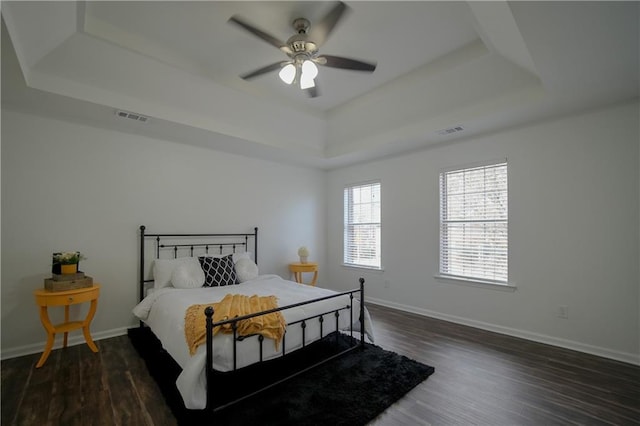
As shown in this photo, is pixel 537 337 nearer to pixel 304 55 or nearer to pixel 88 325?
pixel 304 55

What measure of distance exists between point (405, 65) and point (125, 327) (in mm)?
4463

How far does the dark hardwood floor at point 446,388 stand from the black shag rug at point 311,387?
3.6 inches

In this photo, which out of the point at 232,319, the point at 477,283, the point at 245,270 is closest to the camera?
the point at 232,319

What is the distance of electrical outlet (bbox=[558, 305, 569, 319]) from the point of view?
327cm

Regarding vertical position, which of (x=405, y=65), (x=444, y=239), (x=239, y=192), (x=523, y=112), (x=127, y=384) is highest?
(x=405, y=65)

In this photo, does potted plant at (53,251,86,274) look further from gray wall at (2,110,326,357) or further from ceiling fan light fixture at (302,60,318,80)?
ceiling fan light fixture at (302,60,318,80)

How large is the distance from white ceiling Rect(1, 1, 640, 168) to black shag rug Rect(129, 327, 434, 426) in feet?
8.81

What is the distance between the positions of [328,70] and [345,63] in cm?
88

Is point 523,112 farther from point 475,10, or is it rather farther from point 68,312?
point 68,312

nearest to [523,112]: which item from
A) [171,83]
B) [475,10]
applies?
[475,10]

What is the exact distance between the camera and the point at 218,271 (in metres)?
3.82

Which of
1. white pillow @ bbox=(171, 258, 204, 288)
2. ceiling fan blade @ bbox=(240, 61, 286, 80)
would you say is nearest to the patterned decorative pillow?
white pillow @ bbox=(171, 258, 204, 288)

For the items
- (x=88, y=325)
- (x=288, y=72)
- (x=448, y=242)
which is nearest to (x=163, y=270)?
(x=88, y=325)

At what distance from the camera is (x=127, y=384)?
98.3 inches
